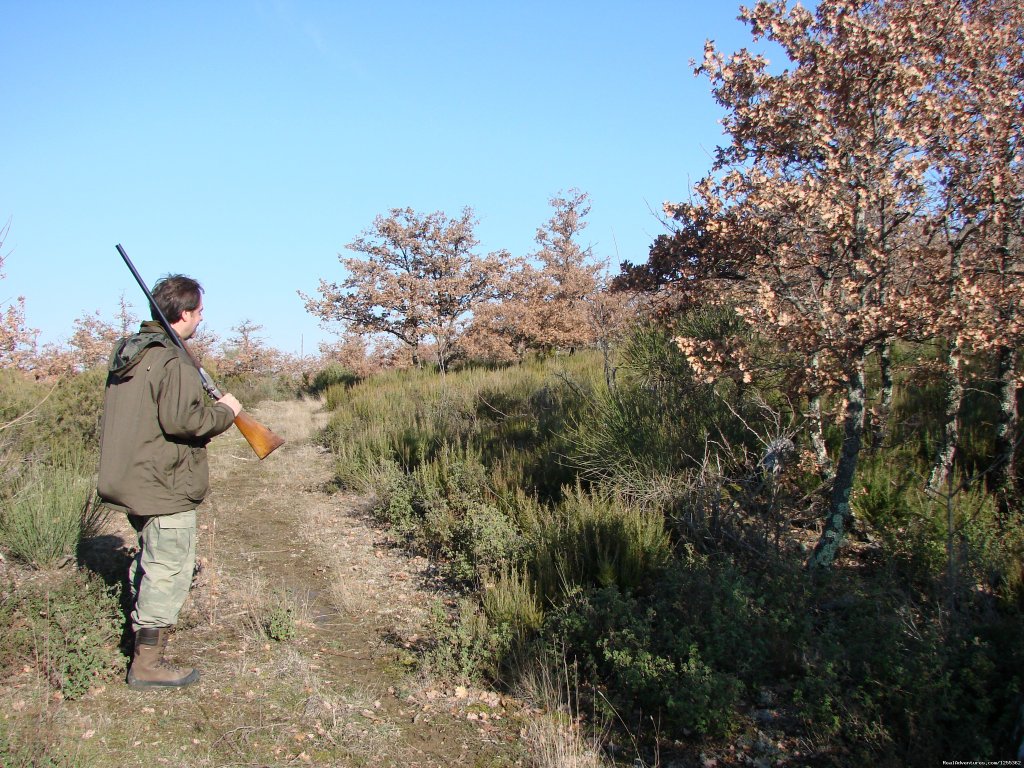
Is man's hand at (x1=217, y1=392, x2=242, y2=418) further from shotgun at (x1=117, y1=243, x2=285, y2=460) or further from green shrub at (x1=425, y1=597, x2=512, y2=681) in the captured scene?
green shrub at (x1=425, y1=597, x2=512, y2=681)

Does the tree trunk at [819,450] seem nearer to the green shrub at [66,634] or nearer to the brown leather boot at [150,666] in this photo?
the brown leather boot at [150,666]

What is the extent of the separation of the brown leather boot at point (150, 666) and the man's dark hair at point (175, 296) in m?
1.76

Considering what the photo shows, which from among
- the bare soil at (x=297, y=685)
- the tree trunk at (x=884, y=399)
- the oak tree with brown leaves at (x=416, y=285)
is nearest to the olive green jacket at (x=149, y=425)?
the bare soil at (x=297, y=685)

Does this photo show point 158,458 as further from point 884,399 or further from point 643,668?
point 884,399

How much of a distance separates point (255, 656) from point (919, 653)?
3.90m

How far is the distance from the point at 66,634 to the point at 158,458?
113 cm

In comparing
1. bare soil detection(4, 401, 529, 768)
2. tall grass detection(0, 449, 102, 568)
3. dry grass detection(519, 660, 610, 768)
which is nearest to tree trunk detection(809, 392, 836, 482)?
dry grass detection(519, 660, 610, 768)

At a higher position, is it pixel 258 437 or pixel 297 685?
pixel 258 437

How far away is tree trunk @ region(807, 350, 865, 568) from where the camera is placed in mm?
4977

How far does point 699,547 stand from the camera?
228 inches

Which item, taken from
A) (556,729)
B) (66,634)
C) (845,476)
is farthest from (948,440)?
(66,634)

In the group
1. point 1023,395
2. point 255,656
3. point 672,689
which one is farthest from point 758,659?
point 1023,395

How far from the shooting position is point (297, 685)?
415 centimetres

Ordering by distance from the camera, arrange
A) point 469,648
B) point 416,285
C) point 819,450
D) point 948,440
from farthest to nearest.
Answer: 1. point 416,285
2. point 819,450
3. point 948,440
4. point 469,648
